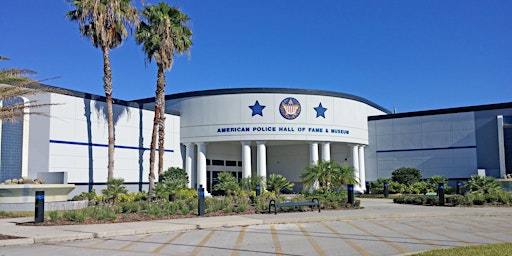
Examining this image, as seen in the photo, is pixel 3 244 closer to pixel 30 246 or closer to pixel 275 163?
pixel 30 246

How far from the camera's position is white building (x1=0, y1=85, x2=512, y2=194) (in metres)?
30.0

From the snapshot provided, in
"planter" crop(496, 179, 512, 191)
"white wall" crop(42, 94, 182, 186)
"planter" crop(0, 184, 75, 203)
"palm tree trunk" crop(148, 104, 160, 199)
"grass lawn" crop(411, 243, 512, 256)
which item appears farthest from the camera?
"planter" crop(496, 179, 512, 191)

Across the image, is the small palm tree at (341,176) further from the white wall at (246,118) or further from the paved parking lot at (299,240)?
the white wall at (246,118)

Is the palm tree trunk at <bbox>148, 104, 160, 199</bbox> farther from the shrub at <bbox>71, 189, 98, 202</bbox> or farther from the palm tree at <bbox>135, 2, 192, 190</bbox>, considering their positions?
the shrub at <bbox>71, 189, 98, 202</bbox>

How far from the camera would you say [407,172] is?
40.2 metres

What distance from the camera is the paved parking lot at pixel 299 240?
444 inches

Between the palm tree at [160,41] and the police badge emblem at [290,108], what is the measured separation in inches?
354

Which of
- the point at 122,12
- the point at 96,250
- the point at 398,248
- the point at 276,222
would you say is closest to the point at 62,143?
the point at 122,12

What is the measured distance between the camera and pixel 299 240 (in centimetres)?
1301

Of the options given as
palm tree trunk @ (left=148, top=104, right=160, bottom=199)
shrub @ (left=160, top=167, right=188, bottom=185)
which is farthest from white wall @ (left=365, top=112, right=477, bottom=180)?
palm tree trunk @ (left=148, top=104, right=160, bottom=199)

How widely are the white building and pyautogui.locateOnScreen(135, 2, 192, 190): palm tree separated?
90.9 inches

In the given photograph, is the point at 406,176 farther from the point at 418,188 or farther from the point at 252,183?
the point at 252,183

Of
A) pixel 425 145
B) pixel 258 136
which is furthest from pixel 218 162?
pixel 425 145

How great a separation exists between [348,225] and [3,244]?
10446 mm
